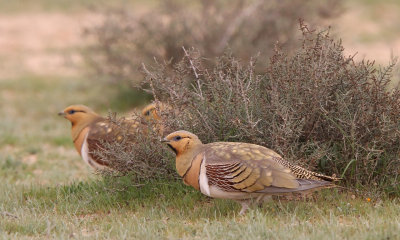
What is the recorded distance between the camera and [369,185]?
5594 millimetres

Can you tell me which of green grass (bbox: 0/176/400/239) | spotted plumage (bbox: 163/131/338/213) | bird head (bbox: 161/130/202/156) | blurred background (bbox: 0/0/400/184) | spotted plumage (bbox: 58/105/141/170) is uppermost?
blurred background (bbox: 0/0/400/184)

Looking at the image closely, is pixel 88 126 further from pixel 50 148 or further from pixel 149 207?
pixel 50 148

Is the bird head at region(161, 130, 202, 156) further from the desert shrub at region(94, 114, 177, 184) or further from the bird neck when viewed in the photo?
the desert shrub at region(94, 114, 177, 184)

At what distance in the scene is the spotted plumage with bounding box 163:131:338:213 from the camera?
4914 mm

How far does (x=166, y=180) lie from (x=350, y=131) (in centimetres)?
168

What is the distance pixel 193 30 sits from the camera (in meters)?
11.9

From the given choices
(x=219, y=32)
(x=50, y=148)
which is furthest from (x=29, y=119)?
(x=219, y=32)

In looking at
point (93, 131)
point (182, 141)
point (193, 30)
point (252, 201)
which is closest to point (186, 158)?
point (182, 141)

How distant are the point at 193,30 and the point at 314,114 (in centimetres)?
665

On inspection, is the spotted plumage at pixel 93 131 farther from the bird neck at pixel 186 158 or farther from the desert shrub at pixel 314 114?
the bird neck at pixel 186 158

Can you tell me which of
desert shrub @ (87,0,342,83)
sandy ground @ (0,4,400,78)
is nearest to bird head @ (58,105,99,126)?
desert shrub @ (87,0,342,83)

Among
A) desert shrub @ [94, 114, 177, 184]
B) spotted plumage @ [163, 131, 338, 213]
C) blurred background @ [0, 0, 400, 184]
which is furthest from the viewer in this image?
blurred background @ [0, 0, 400, 184]

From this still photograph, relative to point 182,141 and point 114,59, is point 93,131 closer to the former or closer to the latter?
point 182,141

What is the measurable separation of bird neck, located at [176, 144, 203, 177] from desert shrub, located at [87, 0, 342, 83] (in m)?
6.55
